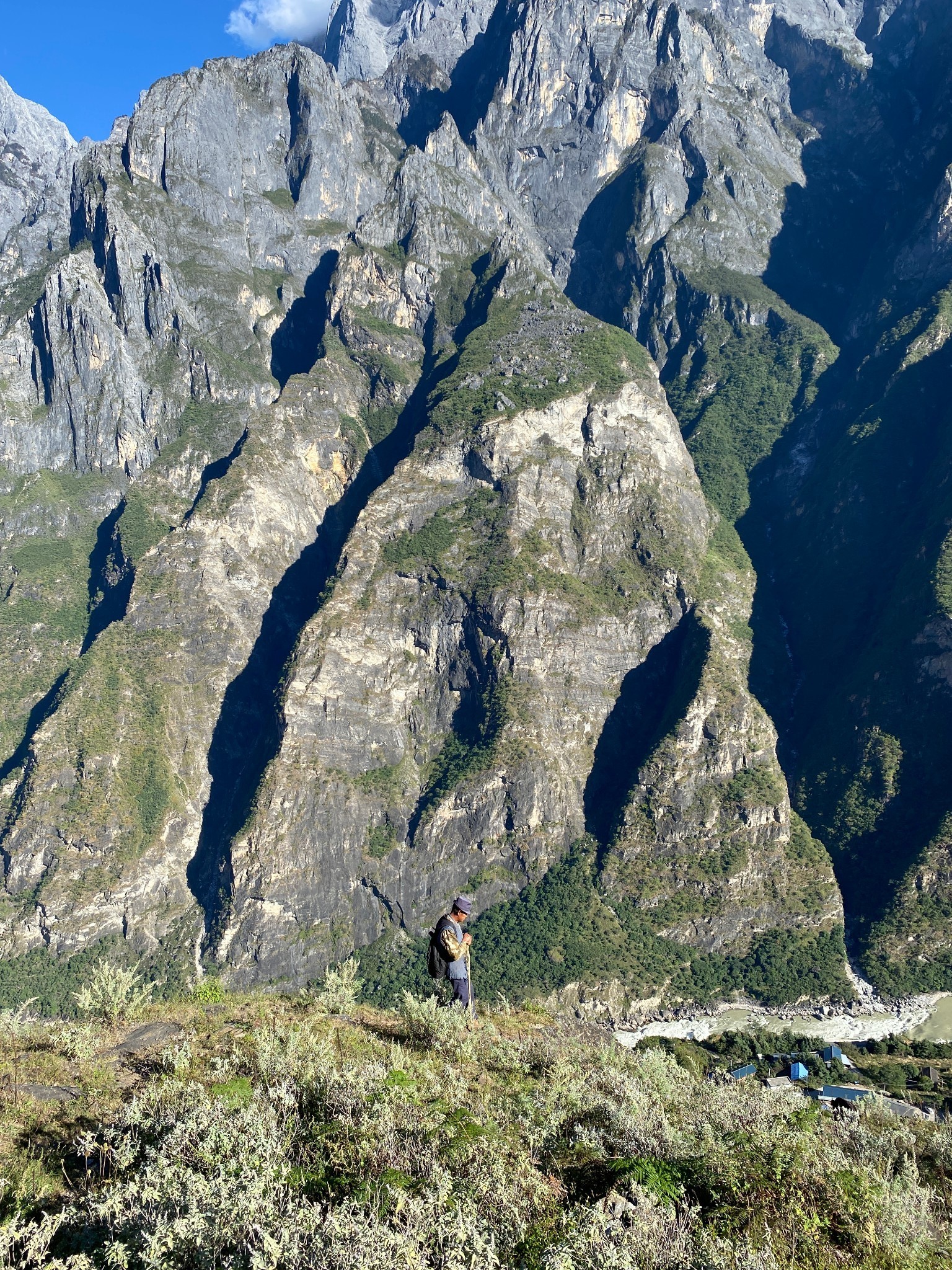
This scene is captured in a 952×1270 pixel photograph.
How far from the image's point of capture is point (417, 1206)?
793 centimetres

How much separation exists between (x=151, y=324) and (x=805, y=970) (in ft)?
610

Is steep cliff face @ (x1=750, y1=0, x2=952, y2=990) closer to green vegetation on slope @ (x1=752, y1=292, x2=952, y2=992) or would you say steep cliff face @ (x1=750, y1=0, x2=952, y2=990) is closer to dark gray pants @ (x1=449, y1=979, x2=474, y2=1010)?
green vegetation on slope @ (x1=752, y1=292, x2=952, y2=992)

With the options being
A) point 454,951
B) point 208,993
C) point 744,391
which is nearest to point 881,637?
point 744,391

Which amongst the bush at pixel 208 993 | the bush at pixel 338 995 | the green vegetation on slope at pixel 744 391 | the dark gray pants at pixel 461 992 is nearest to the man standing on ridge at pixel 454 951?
the dark gray pants at pixel 461 992

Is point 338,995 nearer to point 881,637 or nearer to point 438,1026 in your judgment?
point 438,1026

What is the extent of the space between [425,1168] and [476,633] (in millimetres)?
125007

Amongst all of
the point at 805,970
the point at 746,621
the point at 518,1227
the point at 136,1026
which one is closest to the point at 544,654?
the point at 746,621

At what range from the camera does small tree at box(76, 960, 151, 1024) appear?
1850 cm

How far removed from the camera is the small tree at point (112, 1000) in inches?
728

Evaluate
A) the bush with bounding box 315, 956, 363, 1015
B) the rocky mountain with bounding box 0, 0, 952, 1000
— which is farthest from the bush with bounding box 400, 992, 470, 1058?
the rocky mountain with bounding box 0, 0, 952, 1000

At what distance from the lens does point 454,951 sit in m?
17.8

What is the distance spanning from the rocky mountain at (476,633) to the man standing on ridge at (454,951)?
90.5m

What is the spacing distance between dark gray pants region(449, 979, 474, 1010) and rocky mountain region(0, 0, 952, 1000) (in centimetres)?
9014

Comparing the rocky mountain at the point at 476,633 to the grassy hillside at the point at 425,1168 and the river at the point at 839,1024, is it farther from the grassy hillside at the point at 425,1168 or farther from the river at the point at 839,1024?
the grassy hillside at the point at 425,1168
